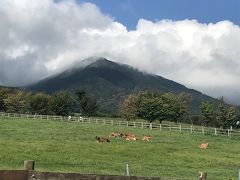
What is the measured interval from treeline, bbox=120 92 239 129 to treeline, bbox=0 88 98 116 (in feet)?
36.7

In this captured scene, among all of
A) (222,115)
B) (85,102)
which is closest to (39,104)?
(85,102)

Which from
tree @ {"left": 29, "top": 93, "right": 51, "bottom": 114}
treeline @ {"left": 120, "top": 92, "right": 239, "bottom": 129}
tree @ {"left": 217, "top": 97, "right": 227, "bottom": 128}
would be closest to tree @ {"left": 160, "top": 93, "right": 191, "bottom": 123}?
treeline @ {"left": 120, "top": 92, "right": 239, "bottom": 129}

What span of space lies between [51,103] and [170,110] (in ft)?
122

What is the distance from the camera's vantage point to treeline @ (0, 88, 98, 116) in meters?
140

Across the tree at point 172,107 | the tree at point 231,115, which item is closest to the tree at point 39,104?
the tree at point 172,107

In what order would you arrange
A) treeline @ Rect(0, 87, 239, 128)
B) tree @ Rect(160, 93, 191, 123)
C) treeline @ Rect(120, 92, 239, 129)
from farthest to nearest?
tree @ Rect(160, 93, 191, 123)
treeline @ Rect(0, 87, 239, 128)
treeline @ Rect(120, 92, 239, 129)

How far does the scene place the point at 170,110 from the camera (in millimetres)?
125062

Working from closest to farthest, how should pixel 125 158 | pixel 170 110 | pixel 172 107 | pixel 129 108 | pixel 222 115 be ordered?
pixel 125 158, pixel 222 115, pixel 170 110, pixel 172 107, pixel 129 108

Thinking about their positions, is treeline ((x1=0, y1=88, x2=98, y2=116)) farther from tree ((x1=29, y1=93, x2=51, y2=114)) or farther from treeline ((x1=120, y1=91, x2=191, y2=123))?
treeline ((x1=120, y1=91, x2=191, y2=123))

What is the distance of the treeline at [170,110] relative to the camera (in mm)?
112588

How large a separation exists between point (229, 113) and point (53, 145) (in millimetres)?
79411

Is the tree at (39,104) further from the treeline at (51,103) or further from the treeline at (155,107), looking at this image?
the treeline at (155,107)

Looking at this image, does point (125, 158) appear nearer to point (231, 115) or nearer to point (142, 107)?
point (231, 115)

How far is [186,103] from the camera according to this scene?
5846 inches
